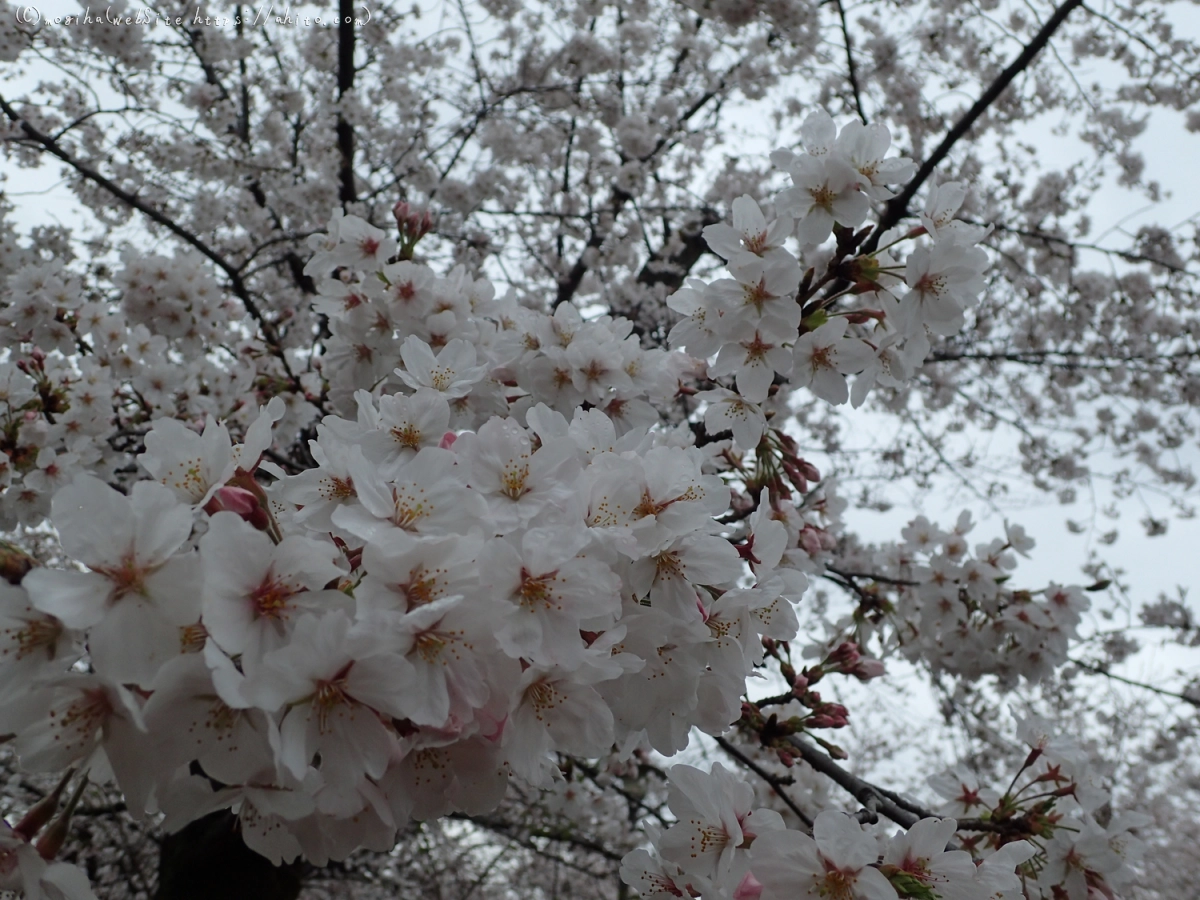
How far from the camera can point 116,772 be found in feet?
2.67

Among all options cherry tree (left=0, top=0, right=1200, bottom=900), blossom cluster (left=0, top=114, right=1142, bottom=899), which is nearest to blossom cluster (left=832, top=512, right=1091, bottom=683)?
cherry tree (left=0, top=0, right=1200, bottom=900)

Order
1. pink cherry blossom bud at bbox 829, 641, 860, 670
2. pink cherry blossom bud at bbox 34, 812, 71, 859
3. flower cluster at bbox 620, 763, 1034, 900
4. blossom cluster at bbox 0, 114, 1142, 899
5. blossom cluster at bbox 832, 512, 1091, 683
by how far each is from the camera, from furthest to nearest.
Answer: blossom cluster at bbox 832, 512, 1091, 683 → pink cherry blossom bud at bbox 829, 641, 860, 670 → flower cluster at bbox 620, 763, 1034, 900 → pink cherry blossom bud at bbox 34, 812, 71, 859 → blossom cluster at bbox 0, 114, 1142, 899

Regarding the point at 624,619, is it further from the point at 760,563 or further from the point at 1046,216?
the point at 1046,216

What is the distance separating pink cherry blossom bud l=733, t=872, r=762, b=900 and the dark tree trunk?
2.22 m

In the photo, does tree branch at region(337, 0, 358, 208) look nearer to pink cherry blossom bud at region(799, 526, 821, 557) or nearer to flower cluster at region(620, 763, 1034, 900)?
pink cherry blossom bud at region(799, 526, 821, 557)

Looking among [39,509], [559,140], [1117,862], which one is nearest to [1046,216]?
[559,140]

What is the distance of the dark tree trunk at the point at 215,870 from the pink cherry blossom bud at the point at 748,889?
2.22 meters

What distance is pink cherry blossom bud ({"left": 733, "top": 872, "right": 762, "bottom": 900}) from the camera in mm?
1197

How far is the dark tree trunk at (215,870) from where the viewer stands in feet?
9.01

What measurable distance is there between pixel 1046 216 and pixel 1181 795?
38.7 ft

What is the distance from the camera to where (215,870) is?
2.77 meters

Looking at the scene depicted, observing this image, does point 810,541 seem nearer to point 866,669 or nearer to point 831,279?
point 866,669

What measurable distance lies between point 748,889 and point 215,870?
2468 millimetres

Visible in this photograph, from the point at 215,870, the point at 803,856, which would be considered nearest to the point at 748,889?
the point at 803,856
